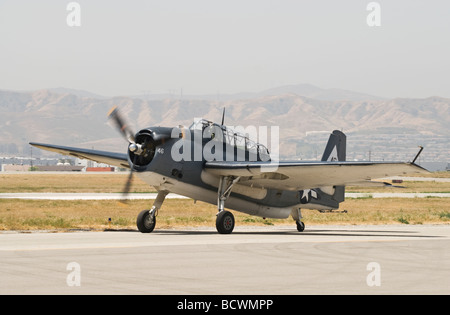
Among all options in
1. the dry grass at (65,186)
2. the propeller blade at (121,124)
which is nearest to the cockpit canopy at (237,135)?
the propeller blade at (121,124)

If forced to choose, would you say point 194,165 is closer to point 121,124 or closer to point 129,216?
point 121,124

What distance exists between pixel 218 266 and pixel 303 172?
1076cm

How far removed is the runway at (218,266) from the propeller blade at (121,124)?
404cm

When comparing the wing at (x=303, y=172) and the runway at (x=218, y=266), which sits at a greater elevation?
the wing at (x=303, y=172)

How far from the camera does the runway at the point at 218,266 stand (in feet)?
36.5

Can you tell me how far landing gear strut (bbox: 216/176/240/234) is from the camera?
957 inches

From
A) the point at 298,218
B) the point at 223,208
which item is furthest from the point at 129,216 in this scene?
the point at 223,208

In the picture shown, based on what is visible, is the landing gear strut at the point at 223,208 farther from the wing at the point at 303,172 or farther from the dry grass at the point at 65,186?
the dry grass at the point at 65,186

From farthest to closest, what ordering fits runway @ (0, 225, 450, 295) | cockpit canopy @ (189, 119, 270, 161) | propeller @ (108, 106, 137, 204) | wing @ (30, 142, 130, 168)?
wing @ (30, 142, 130, 168), cockpit canopy @ (189, 119, 270, 161), propeller @ (108, 106, 137, 204), runway @ (0, 225, 450, 295)

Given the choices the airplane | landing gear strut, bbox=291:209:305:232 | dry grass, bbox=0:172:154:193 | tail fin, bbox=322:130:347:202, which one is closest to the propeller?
the airplane

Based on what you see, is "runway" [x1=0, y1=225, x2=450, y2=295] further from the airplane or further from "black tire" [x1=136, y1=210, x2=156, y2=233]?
"black tire" [x1=136, y1=210, x2=156, y2=233]
